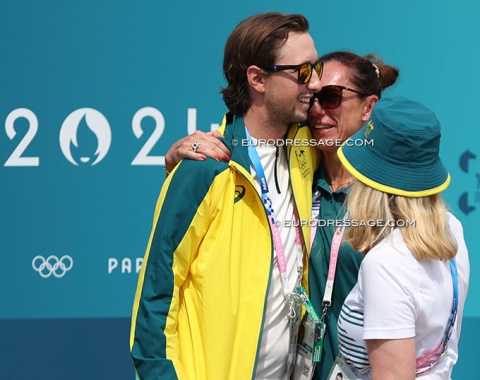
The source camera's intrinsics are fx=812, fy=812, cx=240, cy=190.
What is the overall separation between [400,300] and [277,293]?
0.63 metres

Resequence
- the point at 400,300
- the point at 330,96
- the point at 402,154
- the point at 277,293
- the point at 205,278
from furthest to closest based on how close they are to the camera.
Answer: the point at 330,96, the point at 277,293, the point at 205,278, the point at 402,154, the point at 400,300

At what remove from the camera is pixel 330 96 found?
8.02 feet

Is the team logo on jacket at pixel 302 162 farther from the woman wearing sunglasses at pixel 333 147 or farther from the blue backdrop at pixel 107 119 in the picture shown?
the blue backdrop at pixel 107 119

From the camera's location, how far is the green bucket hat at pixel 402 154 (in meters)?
1.68

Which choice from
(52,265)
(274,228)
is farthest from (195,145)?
(52,265)

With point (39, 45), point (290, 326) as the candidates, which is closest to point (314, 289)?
point (290, 326)

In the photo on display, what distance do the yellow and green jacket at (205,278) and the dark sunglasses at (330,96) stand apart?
0.41 meters

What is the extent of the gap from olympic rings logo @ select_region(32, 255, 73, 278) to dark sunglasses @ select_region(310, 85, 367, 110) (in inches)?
46.1

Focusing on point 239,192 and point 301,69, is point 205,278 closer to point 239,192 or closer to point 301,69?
point 239,192

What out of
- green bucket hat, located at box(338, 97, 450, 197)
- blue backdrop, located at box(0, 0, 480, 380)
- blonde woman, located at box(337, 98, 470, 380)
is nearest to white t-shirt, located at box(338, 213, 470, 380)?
blonde woman, located at box(337, 98, 470, 380)

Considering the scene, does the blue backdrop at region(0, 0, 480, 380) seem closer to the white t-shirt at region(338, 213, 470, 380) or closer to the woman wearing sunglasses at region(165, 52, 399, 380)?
the woman wearing sunglasses at region(165, 52, 399, 380)

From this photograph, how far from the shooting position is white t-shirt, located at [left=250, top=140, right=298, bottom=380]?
218 centimetres

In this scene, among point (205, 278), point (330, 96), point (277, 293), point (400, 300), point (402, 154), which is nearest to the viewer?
point (400, 300)

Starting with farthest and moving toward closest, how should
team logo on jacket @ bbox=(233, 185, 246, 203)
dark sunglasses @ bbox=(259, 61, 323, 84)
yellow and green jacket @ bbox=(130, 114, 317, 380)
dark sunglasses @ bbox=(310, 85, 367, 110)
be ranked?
dark sunglasses @ bbox=(310, 85, 367, 110) → dark sunglasses @ bbox=(259, 61, 323, 84) → team logo on jacket @ bbox=(233, 185, 246, 203) → yellow and green jacket @ bbox=(130, 114, 317, 380)
